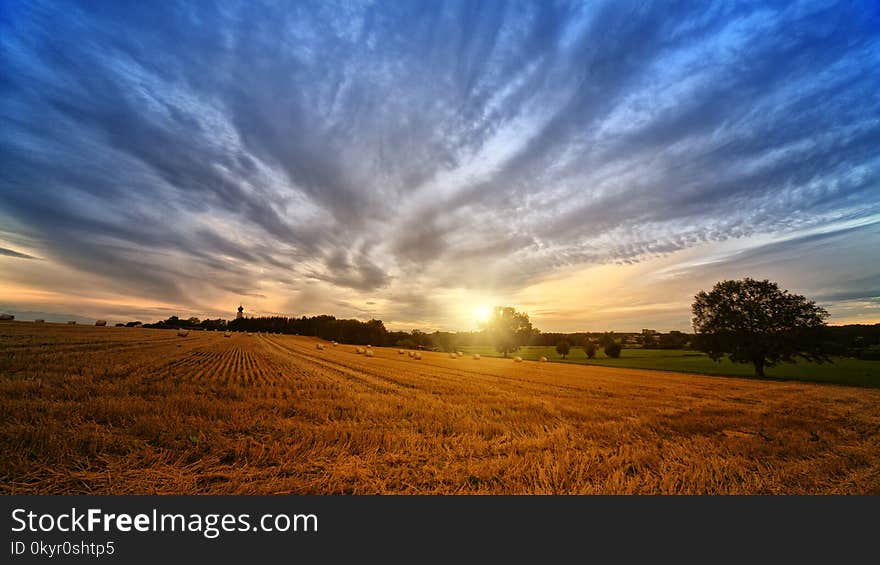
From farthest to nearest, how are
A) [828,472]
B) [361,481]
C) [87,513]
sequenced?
[828,472] → [361,481] → [87,513]

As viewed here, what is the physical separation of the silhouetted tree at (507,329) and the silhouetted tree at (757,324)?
38329mm

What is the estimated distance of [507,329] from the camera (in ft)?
244

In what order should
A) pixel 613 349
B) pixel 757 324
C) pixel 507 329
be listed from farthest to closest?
pixel 507 329 → pixel 613 349 → pixel 757 324

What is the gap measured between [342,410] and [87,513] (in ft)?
18.3

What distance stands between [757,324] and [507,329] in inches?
1742

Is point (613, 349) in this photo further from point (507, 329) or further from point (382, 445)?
point (382, 445)

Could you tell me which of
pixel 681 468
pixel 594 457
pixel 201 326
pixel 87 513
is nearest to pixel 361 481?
pixel 87 513

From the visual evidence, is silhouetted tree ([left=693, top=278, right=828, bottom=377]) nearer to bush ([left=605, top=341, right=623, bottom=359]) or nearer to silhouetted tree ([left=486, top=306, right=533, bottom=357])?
bush ([left=605, top=341, right=623, bottom=359])

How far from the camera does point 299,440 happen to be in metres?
6.16

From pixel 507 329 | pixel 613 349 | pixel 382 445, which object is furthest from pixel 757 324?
pixel 382 445

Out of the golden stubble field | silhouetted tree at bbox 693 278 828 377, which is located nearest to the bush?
silhouetted tree at bbox 693 278 828 377

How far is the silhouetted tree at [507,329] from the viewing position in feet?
243

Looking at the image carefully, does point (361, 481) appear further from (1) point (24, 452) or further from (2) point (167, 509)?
(1) point (24, 452)

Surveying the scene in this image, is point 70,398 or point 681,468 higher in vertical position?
point 70,398
